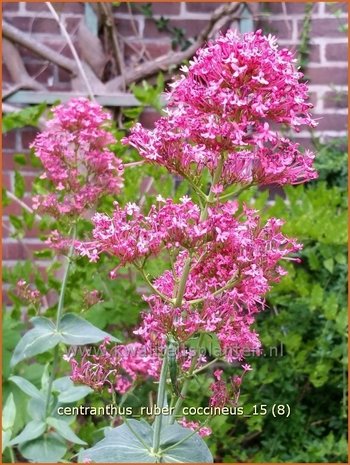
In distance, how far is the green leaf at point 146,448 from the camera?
950mm

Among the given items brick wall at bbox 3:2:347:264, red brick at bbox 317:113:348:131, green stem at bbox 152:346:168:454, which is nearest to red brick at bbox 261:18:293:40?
brick wall at bbox 3:2:347:264

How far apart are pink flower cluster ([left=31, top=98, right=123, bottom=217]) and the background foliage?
346 mm

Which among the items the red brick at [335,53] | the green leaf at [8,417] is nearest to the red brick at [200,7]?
the red brick at [335,53]

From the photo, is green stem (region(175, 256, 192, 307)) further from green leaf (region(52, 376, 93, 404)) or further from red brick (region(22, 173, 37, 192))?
red brick (region(22, 173, 37, 192))

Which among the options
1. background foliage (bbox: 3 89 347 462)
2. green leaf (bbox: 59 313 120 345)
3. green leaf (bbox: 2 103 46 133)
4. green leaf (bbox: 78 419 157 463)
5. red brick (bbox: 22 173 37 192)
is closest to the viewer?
green leaf (bbox: 78 419 157 463)

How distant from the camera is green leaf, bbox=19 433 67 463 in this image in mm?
1322

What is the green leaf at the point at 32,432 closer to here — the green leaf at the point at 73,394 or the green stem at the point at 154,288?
the green leaf at the point at 73,394

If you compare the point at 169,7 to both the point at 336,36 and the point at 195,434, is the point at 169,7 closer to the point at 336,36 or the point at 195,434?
the point at 336,36

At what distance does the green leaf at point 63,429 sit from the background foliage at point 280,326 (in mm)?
408

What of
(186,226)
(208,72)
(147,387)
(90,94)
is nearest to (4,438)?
(147,387)

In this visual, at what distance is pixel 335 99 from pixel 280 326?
0.77 m

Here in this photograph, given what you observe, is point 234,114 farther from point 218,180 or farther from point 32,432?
point 32,432

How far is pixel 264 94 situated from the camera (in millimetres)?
856

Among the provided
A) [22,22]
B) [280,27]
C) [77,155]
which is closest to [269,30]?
[280,27]
